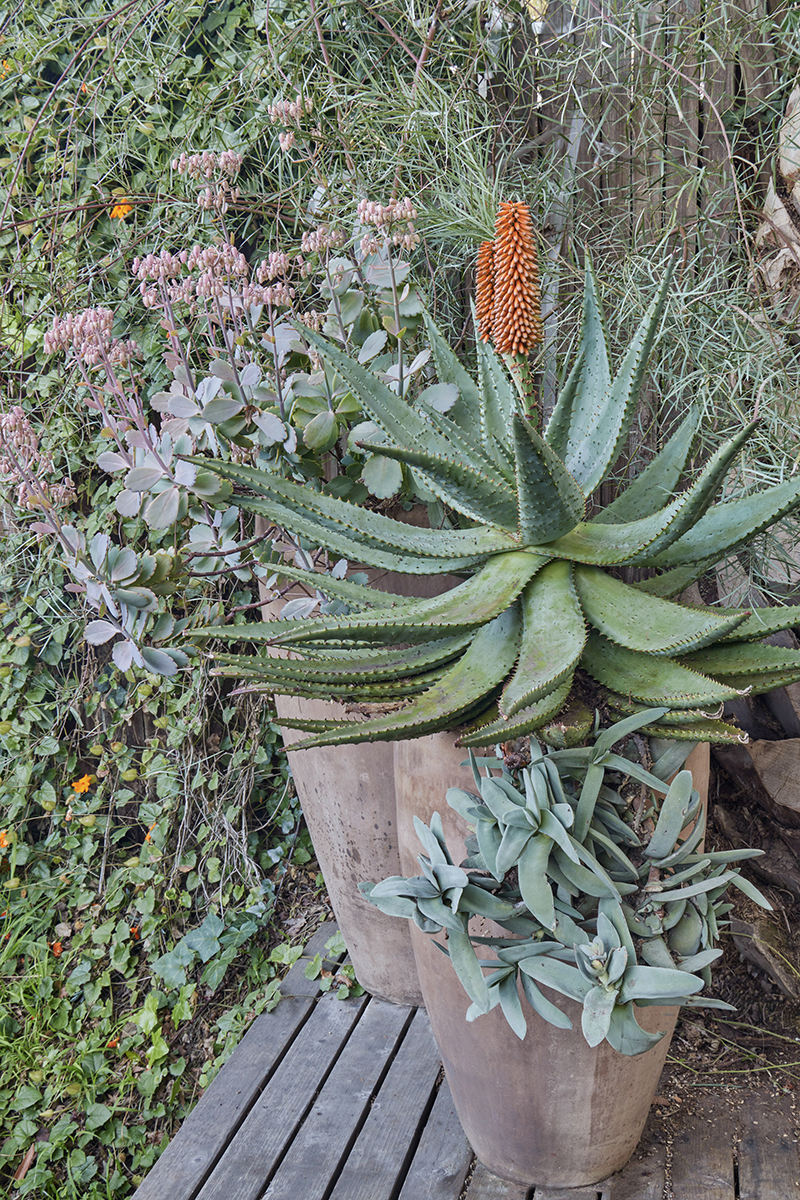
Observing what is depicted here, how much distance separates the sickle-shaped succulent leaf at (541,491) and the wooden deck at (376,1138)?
0.93 metres

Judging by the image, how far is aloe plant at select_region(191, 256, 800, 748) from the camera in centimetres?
91

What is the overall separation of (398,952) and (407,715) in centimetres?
84

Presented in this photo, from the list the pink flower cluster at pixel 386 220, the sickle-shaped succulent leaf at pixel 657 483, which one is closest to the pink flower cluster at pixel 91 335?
the pink flower cluster at pixel 386 220

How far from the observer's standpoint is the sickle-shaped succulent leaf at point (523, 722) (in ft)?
2.88

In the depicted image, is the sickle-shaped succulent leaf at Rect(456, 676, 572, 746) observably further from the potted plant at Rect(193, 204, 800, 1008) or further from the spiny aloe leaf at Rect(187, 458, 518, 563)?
the spiny aloe leaf at Rect(187, 458, 518, 563)

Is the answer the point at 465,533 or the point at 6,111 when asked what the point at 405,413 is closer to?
the point at 465,533

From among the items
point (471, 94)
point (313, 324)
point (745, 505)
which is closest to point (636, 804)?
point (745, 505)

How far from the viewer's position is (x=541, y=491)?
915 mm

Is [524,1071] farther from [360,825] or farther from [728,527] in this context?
[728,527]

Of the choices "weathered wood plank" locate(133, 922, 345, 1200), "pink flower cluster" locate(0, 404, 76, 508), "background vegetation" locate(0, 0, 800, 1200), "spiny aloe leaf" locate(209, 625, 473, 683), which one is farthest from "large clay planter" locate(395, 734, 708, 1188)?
"pink flower cluster" locate(0, 404, 76, 508)

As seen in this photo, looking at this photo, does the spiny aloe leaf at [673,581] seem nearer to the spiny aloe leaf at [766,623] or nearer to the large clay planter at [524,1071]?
the spiny aloe leaf at [766,623]

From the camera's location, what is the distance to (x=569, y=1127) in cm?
114

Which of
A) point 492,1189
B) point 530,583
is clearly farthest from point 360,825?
point 530,583

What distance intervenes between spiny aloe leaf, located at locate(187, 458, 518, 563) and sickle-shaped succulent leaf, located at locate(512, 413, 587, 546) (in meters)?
0.06
